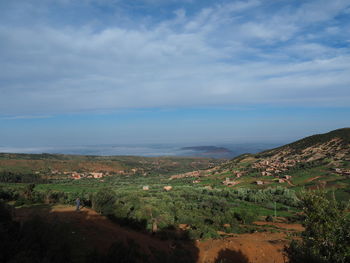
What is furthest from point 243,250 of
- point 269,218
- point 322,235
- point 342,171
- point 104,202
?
point 342,171

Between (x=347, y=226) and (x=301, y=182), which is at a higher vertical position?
(x=347, y=226)

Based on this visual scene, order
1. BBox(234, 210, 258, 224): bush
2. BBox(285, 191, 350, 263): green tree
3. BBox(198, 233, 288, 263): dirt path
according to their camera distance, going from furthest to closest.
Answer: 1. BBox(234, 210, 258, 224): bush
2. BBox(198, 233, 288, 263): dirt path
3. BBox(285, 191, 350, 263): green tree

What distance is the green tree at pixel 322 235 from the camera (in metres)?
6.93

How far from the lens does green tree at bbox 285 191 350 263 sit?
6.93m

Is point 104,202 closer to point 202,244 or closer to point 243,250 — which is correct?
point 202,244

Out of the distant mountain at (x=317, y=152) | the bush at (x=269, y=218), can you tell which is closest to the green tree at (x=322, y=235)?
the bush at (x=269, y=218)

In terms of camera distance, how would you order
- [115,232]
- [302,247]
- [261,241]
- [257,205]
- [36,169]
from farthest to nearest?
[36,169]
[257,205]
[261,241]
[115,232]
[302,247]

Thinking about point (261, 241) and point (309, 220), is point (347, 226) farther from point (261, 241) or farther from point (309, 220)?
point (261, 241)

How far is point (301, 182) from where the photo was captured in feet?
107

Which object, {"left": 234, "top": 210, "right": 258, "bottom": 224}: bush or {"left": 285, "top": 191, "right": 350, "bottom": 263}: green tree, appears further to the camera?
{"left": 234, "top": 210, "right": 258, "bottom": 224}: bush

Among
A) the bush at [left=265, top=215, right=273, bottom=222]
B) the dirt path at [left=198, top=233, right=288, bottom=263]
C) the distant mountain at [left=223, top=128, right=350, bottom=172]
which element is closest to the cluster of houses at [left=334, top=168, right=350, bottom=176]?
the distant mountain at [left=223, top=128, right=350, bottom=172]

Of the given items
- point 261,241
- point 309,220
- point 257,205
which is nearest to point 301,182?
point 257,205

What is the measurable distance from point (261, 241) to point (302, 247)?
705 centimetres

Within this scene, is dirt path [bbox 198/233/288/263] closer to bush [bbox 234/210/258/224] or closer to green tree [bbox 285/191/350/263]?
green tree [bbox 285/191/350/263]
